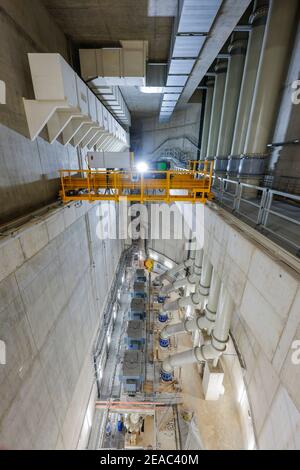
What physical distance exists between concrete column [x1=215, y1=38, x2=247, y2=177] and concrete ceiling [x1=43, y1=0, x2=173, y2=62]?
4.31m

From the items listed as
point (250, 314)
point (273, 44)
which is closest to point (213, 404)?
point (250, 314)

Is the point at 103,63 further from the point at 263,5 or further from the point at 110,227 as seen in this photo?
the point at 110,227

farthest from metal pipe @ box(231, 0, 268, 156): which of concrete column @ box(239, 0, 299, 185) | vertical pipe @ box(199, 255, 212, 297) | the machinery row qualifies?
the machinery row

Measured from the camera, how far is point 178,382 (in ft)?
35.4

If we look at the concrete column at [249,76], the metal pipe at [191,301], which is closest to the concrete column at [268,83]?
the concrete column at [249,76]

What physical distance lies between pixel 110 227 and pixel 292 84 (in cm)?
1150

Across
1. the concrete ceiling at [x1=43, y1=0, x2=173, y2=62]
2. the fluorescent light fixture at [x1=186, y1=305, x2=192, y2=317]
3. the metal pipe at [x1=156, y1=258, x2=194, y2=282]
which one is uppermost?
the concrete ceiling at [x1=43, y1=0, x2=173, y2=62]

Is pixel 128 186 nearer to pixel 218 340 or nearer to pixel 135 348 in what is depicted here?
pixel 218 340

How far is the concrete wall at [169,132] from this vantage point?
19203 millimetres

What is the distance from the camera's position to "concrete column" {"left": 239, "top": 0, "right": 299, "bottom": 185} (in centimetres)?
657

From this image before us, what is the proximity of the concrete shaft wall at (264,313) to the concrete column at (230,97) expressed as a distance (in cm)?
544

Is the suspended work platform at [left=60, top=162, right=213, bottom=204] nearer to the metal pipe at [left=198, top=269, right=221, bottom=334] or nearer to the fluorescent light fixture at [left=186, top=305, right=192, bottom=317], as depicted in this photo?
the metal pipe at [left=198, top=269, right=221, bottom=334]

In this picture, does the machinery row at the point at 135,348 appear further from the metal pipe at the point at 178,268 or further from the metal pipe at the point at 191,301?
the metal pipe at the point at 191,301

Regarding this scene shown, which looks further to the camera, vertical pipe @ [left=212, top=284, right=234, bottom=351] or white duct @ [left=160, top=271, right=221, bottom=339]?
white duct @ [left=160, top=271, right=221, bottom=339]
